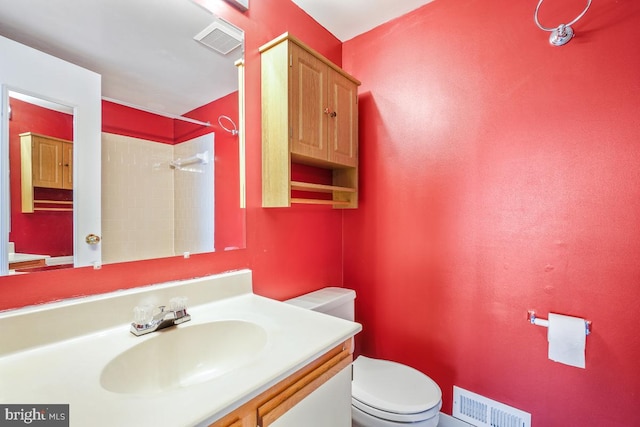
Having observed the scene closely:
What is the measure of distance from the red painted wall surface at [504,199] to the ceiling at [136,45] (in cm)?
100

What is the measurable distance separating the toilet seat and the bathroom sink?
62cm

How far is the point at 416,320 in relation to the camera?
1.62 metres

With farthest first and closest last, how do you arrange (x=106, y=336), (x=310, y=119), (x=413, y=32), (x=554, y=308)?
(x=413, y=32)
(x=310, y=119)
(x=554, y=308)
(x=106, y=336)

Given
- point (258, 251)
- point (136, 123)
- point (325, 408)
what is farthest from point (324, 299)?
point (136, 123)

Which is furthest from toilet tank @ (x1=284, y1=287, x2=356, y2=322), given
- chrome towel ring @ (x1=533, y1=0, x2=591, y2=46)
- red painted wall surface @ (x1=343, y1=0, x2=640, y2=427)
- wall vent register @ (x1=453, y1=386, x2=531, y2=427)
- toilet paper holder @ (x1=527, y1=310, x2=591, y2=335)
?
chrome towel ring @ (x1=533, y1=0, x2=591, y2=46)

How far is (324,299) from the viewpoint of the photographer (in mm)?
1544

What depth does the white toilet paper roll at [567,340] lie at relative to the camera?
1145mm

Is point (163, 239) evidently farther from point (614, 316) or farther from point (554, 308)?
point (614, 316)

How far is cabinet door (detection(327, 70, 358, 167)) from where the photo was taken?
1.53 meters

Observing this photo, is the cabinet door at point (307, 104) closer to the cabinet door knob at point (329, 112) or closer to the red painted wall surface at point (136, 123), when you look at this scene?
the cabinet door knob at point (329, 112)

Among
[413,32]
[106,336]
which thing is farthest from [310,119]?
[106,336]

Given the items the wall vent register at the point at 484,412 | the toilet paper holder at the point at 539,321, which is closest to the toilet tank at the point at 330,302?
the wall vent register at the point at 484,412

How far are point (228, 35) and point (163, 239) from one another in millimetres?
906

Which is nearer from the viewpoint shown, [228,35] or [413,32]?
[228,35]
